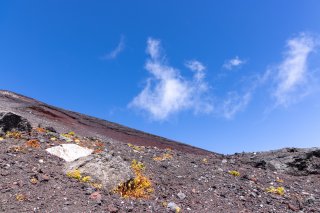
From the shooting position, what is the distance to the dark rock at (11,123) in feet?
53.0

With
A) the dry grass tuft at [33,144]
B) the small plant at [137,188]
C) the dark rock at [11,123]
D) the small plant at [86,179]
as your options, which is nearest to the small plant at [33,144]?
the dry grass tuft at [33,144]

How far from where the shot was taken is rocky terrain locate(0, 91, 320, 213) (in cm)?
1123

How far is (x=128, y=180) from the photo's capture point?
12.6 metres

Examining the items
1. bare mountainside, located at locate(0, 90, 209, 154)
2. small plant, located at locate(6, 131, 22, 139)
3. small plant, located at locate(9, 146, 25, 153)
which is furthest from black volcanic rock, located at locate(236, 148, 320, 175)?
bare mountainside, located at locate(0, 90, 209, 154)

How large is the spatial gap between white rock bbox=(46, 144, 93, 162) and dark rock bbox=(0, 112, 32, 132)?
2.54 meters

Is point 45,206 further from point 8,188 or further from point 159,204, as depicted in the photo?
point 159,204

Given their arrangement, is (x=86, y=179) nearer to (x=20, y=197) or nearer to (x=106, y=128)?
(x=20, y=197)

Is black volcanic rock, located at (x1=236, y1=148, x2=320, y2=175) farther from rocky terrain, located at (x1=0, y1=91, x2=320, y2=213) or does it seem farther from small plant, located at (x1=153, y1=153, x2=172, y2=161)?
small plant, located at (x1=153, y1=153, x2=172, y2=161)

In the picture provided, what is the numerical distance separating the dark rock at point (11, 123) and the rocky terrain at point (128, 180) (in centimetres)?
4

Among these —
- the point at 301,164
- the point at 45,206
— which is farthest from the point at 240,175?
the point at 45,206

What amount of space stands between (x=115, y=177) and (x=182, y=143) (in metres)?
42.5

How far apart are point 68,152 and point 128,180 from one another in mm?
3013

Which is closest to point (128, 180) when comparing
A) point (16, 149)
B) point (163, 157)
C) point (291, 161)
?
point (16, 149)

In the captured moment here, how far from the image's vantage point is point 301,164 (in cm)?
1959
